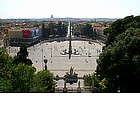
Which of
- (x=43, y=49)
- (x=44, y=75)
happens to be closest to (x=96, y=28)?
(x=43, y=49)

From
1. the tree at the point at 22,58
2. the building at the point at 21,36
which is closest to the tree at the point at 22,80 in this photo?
the tree at the point at 22,58

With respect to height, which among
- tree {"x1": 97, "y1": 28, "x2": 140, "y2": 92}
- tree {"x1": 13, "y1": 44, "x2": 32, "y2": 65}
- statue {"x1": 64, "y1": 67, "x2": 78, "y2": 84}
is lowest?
statue {"x1": 64, "y1": 67, "x2": 78, "y2": 84}

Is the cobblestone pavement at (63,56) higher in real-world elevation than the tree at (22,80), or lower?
lower

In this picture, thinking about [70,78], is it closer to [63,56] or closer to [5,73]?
[5,73]

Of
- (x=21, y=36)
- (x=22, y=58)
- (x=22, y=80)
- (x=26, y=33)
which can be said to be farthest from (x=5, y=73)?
(x=26, y=33)

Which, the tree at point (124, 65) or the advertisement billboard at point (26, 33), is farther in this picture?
the advertisement billboard at point (26, 33)

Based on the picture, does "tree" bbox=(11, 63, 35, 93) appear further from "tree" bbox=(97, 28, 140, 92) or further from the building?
the building

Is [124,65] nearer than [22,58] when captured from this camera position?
Yes

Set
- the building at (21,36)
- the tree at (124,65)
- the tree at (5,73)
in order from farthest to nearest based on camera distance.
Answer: the building at (21,36) → the tree at (124,65) → the tree at (5,73)

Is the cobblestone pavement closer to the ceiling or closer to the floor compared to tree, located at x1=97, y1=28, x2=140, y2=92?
closer to the floor

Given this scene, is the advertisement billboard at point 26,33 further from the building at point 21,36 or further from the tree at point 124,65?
the tree at point 124,65

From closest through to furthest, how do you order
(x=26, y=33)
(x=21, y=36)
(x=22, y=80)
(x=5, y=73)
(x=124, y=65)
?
(x=22, y=80) → (x=124, y=65) → (x=5, y=73) → (x=21, y=36) → (x=26, y=33)

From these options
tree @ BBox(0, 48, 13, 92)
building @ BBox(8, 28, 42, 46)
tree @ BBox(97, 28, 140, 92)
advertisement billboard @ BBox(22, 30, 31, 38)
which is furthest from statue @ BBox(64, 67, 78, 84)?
advertisement billboard @ BBox(22, 30, 31, 38)

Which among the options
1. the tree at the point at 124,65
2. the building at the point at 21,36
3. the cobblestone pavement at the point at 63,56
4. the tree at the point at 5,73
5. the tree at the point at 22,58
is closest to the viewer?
the tree at the point at 5,73
